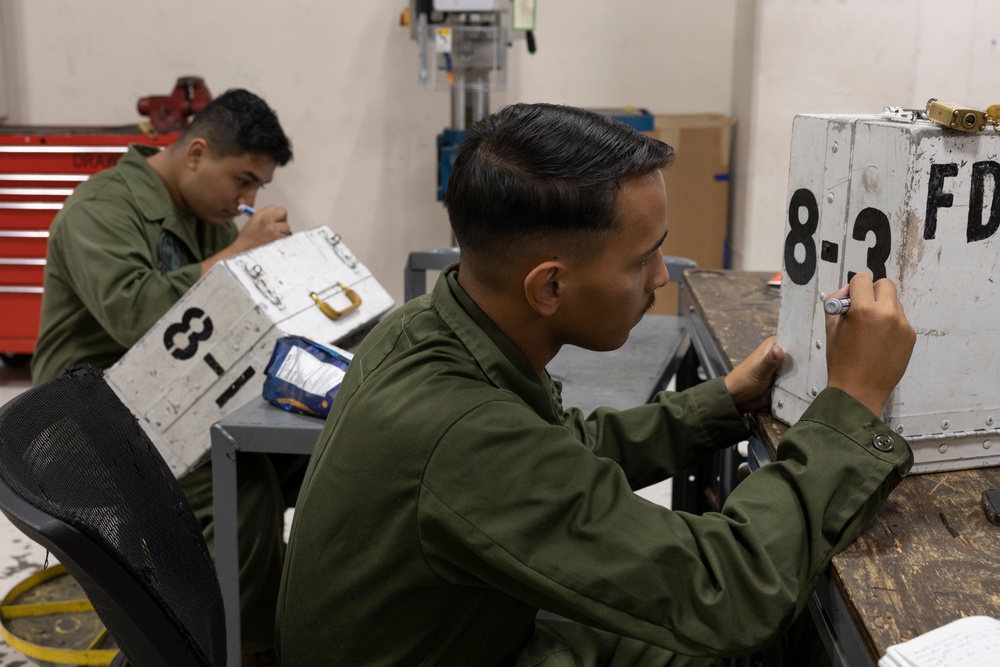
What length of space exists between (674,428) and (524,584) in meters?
0.44

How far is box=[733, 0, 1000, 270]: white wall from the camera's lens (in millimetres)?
3357

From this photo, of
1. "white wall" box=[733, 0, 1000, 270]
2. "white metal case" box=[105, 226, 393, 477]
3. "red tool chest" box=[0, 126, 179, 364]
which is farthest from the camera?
"red tool chest" box=[0, 126, 179, 364]

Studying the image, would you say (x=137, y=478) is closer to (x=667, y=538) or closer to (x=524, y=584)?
(x=524, y=584)

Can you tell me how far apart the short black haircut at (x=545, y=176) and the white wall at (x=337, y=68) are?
10.2 feet

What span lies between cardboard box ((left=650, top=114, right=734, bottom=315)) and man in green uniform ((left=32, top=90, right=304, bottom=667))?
1798mm

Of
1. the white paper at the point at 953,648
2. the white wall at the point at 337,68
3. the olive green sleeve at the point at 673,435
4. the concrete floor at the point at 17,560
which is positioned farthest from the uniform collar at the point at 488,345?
the white wall at the point at 337,68

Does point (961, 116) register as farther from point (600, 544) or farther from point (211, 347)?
point (211, 347)

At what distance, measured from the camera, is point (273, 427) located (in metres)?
1.53

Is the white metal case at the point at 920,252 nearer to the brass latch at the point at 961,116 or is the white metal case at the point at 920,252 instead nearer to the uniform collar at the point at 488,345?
the brass latch at the point at 961,116

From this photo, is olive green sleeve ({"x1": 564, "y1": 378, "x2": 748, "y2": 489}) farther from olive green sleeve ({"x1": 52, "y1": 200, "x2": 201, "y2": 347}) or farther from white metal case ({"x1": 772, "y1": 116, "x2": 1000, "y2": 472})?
olive green sleeve ({"x1": 52, "y1": 200, "x2": 201, "y2": 347})

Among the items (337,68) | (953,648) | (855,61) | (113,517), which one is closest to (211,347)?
(113,517)

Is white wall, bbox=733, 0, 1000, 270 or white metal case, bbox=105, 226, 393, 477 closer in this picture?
white metal case, bbox=105, 226, 393, 477

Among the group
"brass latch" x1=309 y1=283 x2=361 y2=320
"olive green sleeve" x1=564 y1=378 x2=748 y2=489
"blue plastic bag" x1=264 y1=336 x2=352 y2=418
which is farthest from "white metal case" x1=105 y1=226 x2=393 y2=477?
"olive green sleeve" x1=564 y1=378 x2=748 y2=489

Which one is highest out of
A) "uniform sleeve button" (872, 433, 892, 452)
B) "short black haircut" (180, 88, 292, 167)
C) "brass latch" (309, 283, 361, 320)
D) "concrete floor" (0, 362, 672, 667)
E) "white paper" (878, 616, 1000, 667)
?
"short black haircut" (180, 88, 292, 167)
